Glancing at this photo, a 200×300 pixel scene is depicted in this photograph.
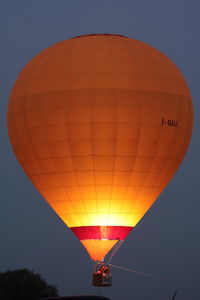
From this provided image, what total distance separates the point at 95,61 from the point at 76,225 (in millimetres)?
5643

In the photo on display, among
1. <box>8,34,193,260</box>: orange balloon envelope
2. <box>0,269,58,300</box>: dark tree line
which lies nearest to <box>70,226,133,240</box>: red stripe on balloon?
<box>8,34,193,260</box>: orange balloon envelope

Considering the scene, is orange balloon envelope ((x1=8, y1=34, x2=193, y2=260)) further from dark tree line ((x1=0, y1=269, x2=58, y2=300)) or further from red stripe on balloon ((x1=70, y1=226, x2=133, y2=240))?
dark tree line ((x1=0, y1=269, x2=58, y2=300))

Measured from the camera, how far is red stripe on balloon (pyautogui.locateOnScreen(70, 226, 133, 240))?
38.5 m

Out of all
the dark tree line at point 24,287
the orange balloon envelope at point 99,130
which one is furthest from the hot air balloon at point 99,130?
the dark tree line at point 24,287

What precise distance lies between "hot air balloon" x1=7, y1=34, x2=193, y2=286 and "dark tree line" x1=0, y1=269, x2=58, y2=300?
1417cm

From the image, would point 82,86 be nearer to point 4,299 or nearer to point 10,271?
point 4,299

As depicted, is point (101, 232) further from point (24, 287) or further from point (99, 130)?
point (24, 287)

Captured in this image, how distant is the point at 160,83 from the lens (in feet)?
127

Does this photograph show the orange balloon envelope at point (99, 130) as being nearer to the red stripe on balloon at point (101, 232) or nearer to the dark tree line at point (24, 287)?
the red stripe on balloon at point (101, 232)

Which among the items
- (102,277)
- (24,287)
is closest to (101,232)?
(102,277)

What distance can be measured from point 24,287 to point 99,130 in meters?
17.9

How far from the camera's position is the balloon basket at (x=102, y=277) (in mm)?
38125

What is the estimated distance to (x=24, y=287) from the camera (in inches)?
2109

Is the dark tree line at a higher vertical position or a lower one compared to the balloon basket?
higher
